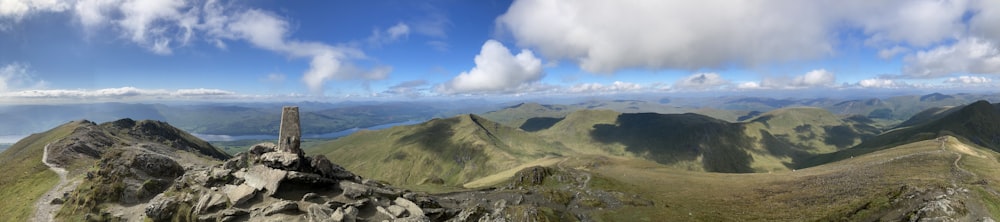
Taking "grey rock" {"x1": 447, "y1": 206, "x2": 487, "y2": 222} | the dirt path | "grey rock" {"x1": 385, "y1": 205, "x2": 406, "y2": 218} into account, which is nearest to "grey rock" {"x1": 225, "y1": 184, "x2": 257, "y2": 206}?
"grey rock" {"x1": 385, "y1": 205, "x2": 406, "y2": 218}

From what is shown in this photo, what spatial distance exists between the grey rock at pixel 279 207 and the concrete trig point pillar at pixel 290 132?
12443 millimetres

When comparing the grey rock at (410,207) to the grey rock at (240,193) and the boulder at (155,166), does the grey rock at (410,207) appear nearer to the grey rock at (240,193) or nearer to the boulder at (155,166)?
the grey rock at (240,193)

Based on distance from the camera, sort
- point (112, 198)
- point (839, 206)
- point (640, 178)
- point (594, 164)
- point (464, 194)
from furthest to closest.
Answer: point (594, 164) → point (640, 178) → point (464, 194) → point (839, 206) → point (112, 198)

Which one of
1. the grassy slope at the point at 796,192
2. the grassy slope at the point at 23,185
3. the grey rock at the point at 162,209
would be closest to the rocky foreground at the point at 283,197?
the grey rock at the point at 162,209

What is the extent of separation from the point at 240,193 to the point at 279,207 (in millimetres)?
8539

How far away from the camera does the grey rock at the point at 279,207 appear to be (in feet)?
124

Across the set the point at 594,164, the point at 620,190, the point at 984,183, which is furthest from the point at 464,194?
the point at 984,183

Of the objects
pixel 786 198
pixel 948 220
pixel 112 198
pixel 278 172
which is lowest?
pixel 786 198

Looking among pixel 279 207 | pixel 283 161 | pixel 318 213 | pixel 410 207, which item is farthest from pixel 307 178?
pixel 410 207

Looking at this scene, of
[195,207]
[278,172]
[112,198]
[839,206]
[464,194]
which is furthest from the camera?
[464,194]

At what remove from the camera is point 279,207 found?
125ft

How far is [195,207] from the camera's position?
41562mm

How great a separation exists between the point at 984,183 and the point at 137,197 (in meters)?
151

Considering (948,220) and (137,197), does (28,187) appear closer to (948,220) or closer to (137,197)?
(137,197)
